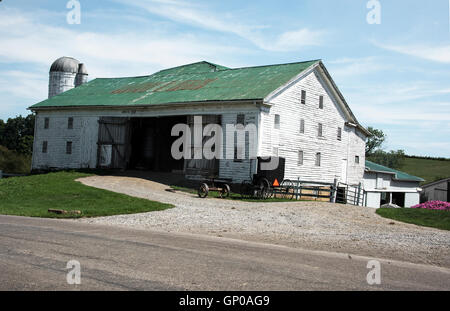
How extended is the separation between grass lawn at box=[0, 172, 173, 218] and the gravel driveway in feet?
4.06

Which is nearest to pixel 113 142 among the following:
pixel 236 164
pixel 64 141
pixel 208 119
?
pixel 64 141

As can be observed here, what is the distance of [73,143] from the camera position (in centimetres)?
3722

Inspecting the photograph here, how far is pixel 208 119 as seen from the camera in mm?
29719

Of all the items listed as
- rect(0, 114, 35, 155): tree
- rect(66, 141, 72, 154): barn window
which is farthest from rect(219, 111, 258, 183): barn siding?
rect(0, 114, 35, 155): tree

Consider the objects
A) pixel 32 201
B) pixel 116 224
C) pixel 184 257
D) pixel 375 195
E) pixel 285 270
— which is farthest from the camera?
pixel 375 195

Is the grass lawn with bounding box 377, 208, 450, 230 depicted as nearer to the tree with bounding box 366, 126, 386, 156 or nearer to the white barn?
the white barn

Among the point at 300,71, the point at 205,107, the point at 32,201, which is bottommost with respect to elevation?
the point at 32,201

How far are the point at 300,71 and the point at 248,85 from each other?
3.44m

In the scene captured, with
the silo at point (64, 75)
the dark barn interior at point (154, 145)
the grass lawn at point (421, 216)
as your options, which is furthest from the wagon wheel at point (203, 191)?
the silo at point (64, 75)

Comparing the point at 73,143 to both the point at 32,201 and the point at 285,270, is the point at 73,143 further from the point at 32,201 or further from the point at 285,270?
the point at 285,270

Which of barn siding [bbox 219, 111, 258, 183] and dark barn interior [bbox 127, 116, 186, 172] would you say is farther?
dark barn interior [bbox 127, 116, 186, 172]

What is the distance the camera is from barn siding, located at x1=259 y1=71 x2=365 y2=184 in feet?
95.7

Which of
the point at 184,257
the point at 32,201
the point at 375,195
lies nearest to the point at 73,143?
the point at 32,201
